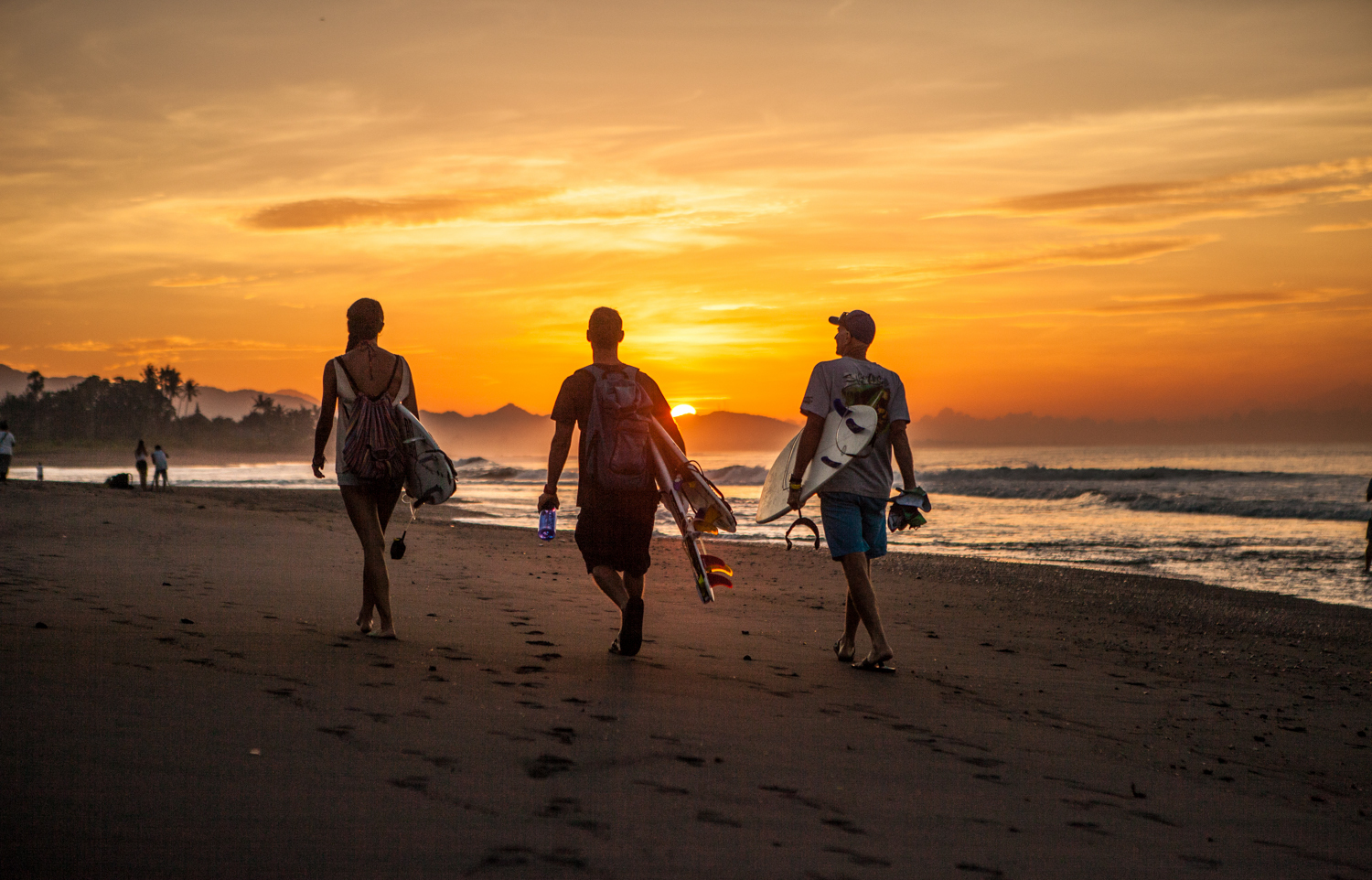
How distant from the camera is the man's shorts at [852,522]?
505 cm

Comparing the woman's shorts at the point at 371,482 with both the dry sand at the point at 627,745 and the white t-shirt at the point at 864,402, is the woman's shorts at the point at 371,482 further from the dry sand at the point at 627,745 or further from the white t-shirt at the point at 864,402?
the white t-shirt at the point at 864,402

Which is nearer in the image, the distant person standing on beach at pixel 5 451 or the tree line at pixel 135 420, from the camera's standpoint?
the distant person standing on beach at pixel 5 451

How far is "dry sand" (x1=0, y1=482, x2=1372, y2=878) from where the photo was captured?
94.7 inches

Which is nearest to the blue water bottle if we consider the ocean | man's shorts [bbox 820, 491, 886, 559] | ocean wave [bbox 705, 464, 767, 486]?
man's shorts [bbox 820, 491, 886, 559]

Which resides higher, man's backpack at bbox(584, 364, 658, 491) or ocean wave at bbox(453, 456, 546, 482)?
man's backpack at bbox(584, 364, 658, 491)

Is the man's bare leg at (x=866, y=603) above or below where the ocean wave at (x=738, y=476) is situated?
above

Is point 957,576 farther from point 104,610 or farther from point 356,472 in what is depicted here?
point 104,610

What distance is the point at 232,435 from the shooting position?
12638cm

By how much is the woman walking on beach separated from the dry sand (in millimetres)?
402

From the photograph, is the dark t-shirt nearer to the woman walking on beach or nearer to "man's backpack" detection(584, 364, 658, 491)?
"man's backpack" detection(584, 364, 658, 491)

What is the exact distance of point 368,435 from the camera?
16.3 ft

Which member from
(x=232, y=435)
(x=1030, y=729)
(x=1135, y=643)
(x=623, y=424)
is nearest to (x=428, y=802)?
(x=623, y=424)

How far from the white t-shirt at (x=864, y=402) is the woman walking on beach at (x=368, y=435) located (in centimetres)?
237

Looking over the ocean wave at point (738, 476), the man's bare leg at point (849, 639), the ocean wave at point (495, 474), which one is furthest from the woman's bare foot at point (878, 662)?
the ocean wave at point (495, 474)
